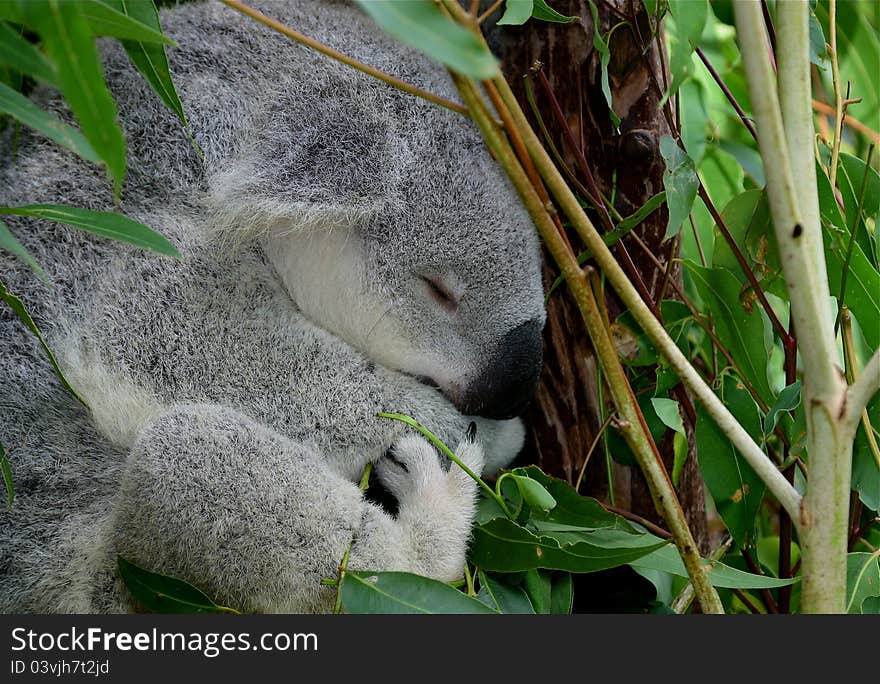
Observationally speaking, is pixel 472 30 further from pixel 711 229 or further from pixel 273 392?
pixel 711 229

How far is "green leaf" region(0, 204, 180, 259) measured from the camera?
1442mm

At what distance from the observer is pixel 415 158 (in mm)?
1860

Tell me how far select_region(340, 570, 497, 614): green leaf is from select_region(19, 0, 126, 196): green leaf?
2.85ft

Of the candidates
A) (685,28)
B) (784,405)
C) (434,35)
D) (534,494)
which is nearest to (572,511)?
(534,494)

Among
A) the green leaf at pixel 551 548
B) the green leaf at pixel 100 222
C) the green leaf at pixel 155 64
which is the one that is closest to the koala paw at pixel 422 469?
the green leaf at pixel 551 548

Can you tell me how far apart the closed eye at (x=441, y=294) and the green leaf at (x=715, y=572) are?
687mm

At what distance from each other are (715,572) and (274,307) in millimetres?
1107

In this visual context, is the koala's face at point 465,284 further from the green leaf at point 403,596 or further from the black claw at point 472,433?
the green leaf at point 403,596

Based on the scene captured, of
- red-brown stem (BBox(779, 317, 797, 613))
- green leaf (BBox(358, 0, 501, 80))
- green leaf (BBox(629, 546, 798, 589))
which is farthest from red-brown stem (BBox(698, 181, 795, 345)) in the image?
green leaf (BBox(358, 0, 501, 80))

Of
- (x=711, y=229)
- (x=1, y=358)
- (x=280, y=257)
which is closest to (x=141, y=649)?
(x=1, y=358)

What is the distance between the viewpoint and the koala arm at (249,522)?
1631 mm

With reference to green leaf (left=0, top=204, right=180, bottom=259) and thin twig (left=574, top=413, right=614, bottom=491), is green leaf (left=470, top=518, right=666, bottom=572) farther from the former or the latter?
green leaf (left=0, top=204, right=180, bottom=259)

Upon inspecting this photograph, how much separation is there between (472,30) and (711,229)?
1.46 metres

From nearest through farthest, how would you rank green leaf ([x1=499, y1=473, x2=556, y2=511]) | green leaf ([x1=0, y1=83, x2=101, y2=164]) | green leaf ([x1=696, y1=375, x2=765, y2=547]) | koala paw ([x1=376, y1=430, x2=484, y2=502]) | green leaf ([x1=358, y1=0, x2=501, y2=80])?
green leaf ([x1=358, y1=0, x2=501, y2=80])
green leaf ([x1=0, y1=83, x2=101, y2=164])
green leaf ([x1=499, y1=473, x2=556, y2=511])
green leaf ([x1=696, y1=375, x2=765, y2=547])
koala paw ([x1=376, y1=430, x2=484, y2=502])
